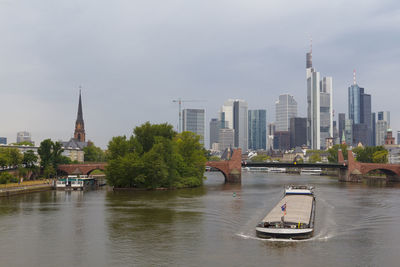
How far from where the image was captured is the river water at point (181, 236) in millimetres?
42656

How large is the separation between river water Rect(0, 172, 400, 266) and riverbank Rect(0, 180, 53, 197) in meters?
11.8

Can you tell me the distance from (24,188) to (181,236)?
63694 mm

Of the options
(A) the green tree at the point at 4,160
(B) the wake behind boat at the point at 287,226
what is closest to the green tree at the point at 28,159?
(A) the green tree at the point at 4,160

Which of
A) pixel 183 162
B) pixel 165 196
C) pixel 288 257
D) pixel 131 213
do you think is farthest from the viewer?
pixel 183 162

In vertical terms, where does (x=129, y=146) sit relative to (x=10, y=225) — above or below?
above

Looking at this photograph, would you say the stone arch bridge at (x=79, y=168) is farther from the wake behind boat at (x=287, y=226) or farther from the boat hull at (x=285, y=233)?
the boat hull at (x=285, y=233)

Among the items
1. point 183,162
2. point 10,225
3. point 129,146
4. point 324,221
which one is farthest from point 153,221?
point 183,162

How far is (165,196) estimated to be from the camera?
98625 millimetres

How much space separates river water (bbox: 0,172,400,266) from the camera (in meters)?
42.7

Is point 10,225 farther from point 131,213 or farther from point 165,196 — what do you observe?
point 165,196

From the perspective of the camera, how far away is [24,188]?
105 meters

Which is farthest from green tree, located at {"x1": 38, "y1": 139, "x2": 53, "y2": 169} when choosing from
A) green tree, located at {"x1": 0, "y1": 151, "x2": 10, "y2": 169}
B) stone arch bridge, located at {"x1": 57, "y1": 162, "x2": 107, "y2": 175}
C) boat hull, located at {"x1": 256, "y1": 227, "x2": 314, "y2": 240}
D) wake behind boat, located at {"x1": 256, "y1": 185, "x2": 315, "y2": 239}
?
boat hull, located at {"x1": 256, "y1": 227, "x2": 314, "y2": 240}

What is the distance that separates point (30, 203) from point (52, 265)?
4823 centimetres

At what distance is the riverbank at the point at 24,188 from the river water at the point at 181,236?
1179 centimetres
